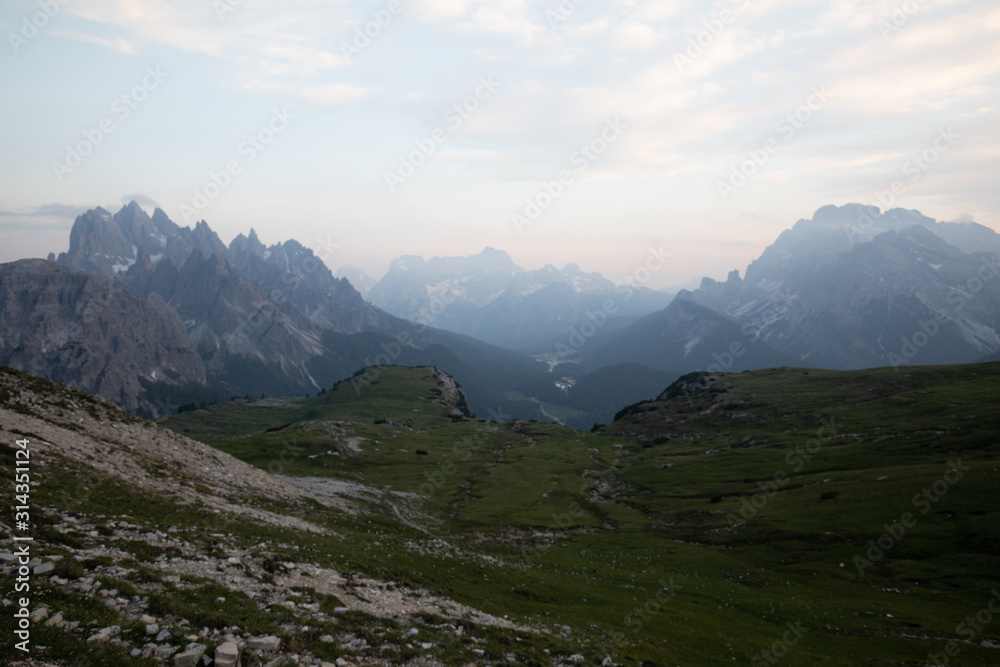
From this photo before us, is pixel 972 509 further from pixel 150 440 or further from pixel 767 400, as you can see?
pixel 767 400

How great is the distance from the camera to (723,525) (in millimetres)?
75500

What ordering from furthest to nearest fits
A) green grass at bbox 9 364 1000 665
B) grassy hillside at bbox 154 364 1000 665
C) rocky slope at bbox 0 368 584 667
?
1. grassy hillside at bbox 154 364 1000 665
2. green grass at bbox 9 364 1000 665
3. rocky slope at bbox 0 368 584 667

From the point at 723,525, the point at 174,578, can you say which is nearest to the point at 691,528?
the point at 723,525

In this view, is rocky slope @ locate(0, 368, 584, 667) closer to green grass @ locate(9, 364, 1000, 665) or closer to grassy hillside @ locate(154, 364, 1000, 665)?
green grass @ locate(9, 364, 1000, 665)

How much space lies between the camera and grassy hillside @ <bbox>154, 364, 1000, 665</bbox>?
117 ft

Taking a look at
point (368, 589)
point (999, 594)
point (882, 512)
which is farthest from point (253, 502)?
point (882, 512)

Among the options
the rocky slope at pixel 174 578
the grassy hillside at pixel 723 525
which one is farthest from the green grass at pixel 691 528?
the rocky slope at pixel 174 578

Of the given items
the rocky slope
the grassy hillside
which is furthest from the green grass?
the rocky slope

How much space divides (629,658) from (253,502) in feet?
113

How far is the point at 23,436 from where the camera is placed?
33.6 meters

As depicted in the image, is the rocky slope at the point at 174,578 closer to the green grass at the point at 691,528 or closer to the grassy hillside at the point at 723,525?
the green grass at the point at 691,528

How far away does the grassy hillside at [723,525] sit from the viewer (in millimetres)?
35812

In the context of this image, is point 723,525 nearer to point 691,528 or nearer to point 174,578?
point 691,528

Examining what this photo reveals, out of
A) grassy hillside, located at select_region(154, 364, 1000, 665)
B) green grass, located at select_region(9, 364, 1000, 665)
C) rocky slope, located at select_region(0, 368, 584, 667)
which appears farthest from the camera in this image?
grassy hillside, located at select_region(154, 364, 1000, 665)
